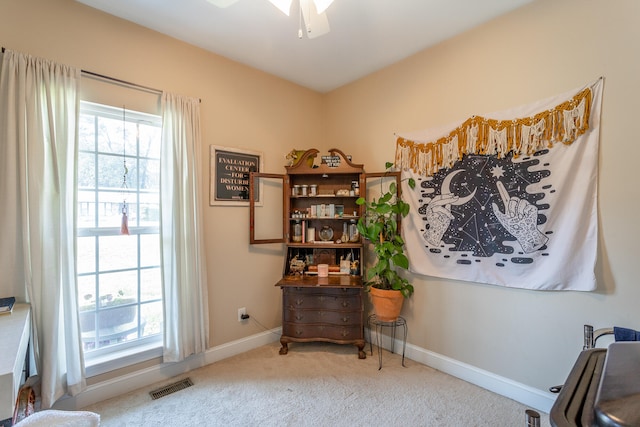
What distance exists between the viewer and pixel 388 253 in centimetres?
245

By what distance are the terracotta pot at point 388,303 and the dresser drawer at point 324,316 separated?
0.22 metres

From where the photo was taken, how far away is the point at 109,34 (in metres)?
2.02

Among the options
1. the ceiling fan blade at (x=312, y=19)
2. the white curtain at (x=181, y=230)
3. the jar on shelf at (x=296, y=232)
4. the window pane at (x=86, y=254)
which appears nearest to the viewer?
the ceiling fan blade at (x=312, y=19)

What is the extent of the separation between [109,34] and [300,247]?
7.42 ft

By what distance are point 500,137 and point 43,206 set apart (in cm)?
302

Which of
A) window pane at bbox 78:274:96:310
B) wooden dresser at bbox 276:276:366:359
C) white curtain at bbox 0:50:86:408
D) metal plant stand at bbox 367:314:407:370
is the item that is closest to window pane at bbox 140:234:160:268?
window pane at bbox 78:274:96:310

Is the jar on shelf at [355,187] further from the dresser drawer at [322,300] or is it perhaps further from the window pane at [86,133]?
the window pane at [86,133]

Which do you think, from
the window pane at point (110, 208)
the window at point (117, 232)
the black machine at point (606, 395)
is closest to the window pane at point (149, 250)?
the window at point (117, 232)

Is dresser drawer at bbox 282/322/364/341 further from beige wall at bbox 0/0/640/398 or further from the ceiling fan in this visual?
the ceiling fan

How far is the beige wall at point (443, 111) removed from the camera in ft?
5.31

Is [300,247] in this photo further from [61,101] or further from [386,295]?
[61,101]

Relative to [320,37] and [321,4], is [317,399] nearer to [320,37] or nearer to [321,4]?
[321,4]

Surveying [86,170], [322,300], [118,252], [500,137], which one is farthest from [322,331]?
[86,170]

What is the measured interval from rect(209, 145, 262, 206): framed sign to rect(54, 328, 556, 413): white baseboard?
1331mm
